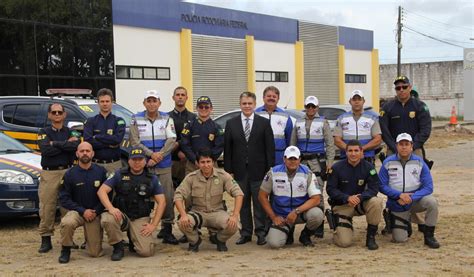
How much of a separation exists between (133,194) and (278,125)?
207cm

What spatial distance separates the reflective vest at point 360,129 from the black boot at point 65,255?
3662mm

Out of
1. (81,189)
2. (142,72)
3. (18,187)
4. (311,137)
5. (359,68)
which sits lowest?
(18,187)

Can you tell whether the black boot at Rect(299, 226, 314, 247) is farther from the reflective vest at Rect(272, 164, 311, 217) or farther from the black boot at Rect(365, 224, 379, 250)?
the black boot at Rect(365, 224, 379, 250)

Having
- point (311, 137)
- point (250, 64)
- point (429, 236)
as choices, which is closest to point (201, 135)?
point (311, 137)

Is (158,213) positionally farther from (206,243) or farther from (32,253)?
(32,253)

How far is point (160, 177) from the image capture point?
770 centimetres

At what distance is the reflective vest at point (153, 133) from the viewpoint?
7.62 meters

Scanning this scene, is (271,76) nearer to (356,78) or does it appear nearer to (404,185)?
(356,78)

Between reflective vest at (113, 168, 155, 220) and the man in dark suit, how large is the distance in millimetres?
1174

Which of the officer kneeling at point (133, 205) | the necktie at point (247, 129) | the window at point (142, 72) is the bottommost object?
the officer kneeling at point (133, 205)

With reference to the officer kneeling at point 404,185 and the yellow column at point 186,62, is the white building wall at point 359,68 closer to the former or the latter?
the yellow column at point 186,62

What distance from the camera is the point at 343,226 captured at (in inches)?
284

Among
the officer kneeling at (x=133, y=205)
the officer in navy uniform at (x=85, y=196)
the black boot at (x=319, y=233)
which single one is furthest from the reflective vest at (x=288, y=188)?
the officer in navy uniform at (x=85, y=196)

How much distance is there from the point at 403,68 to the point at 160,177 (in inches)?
2110
